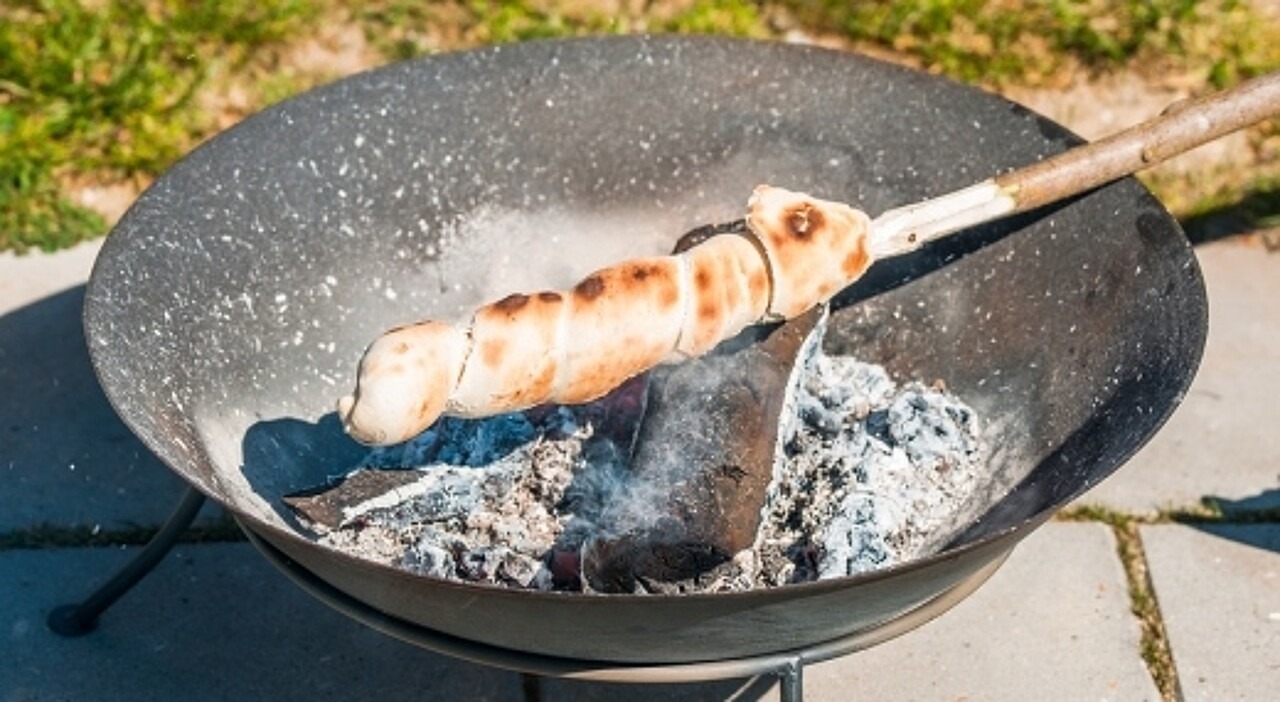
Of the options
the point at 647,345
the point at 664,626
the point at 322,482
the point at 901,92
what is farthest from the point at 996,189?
the point at 322,482

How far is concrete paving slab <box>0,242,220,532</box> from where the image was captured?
3209 mm

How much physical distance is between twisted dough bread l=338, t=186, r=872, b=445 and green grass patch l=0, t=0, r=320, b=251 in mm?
1948

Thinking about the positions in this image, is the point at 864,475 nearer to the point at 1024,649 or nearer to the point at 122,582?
the point at 1024,649

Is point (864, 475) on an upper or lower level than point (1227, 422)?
lower

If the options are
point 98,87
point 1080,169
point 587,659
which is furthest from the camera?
point 98,87

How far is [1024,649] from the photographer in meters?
2.93

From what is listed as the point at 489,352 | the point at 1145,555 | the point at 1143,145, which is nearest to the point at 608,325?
the point at 489,352

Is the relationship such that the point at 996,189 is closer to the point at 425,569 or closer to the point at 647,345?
the point at 647,345

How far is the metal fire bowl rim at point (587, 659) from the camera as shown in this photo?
2.13m

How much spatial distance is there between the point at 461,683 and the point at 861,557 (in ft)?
2.63

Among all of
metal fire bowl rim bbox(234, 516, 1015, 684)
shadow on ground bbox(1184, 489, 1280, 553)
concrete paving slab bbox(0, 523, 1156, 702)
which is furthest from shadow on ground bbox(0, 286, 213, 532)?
shadow on ground bbox(1184, 489, 1280, 553)

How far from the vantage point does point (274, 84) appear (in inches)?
164

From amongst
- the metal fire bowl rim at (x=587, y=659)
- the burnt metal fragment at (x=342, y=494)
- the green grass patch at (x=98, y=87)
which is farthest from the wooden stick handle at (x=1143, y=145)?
the green grass patch at (x=98, y=87)

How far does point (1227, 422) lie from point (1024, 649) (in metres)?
0.80
